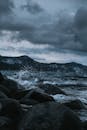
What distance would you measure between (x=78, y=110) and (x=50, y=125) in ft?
20.1

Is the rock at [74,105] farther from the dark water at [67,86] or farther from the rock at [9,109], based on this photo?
the rock at [9,109]

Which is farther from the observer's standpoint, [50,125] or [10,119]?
[10,119]

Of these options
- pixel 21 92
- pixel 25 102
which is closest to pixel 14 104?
pixel 25 102

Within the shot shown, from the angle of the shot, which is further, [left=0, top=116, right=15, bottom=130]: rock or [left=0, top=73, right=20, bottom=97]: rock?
[left=0, top=73, right=20, bottom=97]: rock

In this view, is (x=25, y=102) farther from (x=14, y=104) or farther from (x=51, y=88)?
(x=51, y=88)

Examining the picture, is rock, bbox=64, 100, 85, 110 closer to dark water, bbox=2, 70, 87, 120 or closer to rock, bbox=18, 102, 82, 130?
dark water, bbox=2, 70, 87, 120

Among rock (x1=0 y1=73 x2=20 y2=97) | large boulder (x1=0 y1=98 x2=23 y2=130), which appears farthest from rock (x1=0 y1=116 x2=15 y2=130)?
rock (x1=0 y1=73 x2=20 y2=97)

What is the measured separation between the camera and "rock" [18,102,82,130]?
9.16 m

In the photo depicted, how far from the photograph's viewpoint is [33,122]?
9.22m

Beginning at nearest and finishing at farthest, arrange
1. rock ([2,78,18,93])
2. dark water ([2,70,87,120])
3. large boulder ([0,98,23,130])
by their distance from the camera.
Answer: large boulder ([0,98,23,130]), rock ([2,78,18,93]), dark water ([2,70,87,120])

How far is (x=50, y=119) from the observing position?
9234 millimetres

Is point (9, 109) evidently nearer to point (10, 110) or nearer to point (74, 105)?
point (10, 110)

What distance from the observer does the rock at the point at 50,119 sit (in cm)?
916

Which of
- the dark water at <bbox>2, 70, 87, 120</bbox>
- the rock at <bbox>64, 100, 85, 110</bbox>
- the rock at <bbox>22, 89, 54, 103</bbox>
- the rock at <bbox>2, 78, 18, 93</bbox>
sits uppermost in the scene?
the rock at <bbox>2, 78, 18, 93</bbox>
